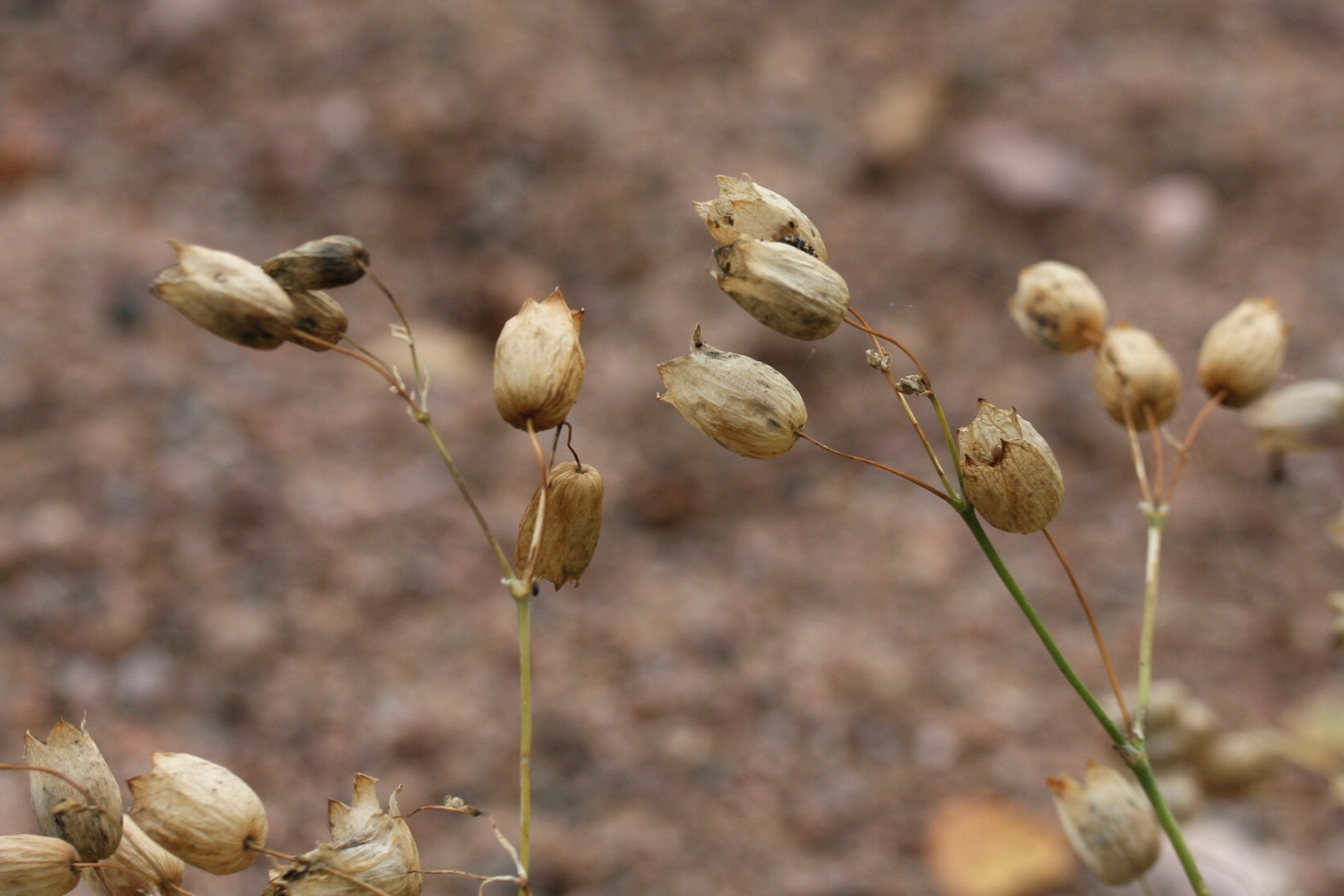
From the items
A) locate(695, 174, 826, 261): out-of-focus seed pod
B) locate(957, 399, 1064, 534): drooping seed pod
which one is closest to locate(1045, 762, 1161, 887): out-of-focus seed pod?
A: locate(957, 399, 1064, 534): drooping seed pod

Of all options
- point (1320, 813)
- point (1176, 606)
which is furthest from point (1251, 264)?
point (1320, 813)

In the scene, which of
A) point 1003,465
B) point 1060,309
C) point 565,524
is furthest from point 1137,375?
point 565,524

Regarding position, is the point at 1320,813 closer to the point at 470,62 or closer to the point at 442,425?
the point at 442,425

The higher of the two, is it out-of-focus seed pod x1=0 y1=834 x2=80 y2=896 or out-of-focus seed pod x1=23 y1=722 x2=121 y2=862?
out-of-focus seed pod x1=23 y1=722 x2=121 y2=862

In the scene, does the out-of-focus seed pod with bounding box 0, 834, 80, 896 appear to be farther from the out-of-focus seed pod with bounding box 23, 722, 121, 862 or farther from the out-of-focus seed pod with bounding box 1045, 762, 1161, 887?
the out-of-focus seed pod with bounding box 1045, 762, 1161, 887

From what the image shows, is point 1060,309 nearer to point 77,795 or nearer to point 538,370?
A: point 538,370
